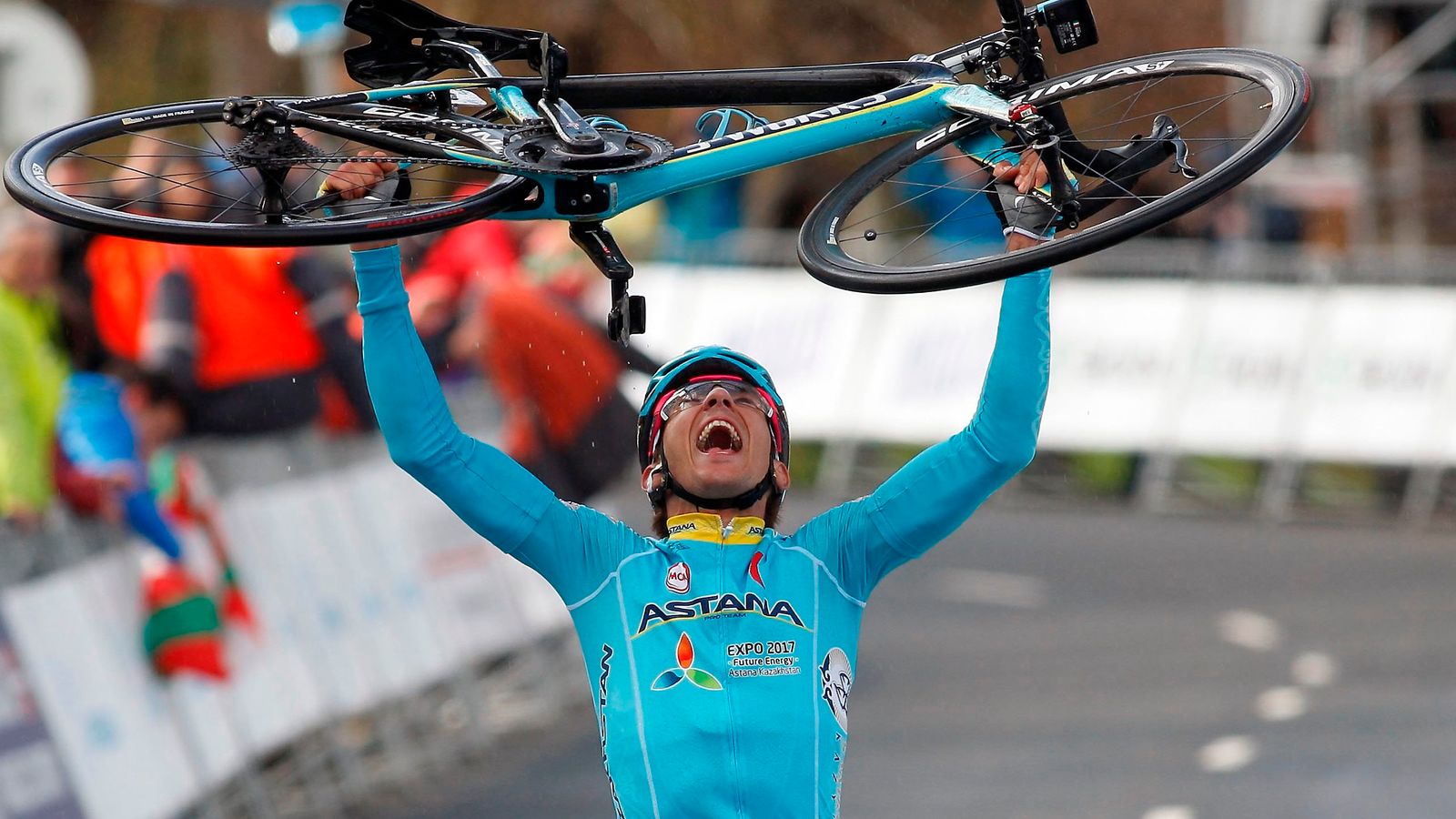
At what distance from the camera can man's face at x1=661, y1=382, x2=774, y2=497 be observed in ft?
13.9

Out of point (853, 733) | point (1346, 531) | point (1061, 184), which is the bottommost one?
point (1346, 531)

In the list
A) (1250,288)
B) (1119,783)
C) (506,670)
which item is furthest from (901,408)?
(1119,783)

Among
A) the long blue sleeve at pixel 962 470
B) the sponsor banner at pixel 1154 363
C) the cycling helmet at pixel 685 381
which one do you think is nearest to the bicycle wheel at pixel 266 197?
the cycling helmet at pixel 685 381

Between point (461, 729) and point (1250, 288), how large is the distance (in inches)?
→ 313

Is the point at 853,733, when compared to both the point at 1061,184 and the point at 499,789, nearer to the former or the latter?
the point at 499,789

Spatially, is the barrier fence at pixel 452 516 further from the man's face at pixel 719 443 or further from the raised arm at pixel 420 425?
the man's face at pixel 719 443

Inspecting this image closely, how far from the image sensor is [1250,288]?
15.2 meters

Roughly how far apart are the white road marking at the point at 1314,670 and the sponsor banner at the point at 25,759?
6113 mm

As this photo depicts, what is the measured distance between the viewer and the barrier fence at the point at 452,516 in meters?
6.70

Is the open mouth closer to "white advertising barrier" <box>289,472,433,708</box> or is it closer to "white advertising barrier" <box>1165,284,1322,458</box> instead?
"white advertising barrier" <box>289,472,433,708</box>

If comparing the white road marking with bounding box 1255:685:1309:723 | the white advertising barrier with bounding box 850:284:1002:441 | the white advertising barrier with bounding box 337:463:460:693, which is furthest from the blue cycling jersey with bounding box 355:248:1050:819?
the white advertising barrier with bounding box 850:284:1002:441

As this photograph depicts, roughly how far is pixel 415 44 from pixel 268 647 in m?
3.85

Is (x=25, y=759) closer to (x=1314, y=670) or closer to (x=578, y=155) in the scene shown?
(x=578, y=155)

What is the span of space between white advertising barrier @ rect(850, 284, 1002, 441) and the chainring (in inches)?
429
